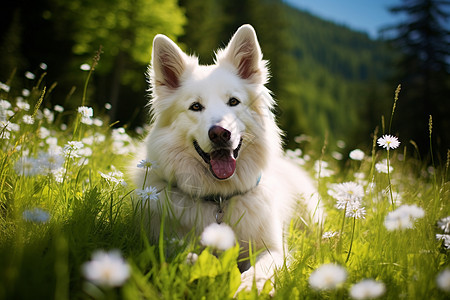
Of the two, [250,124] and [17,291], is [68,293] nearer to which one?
[17,291]

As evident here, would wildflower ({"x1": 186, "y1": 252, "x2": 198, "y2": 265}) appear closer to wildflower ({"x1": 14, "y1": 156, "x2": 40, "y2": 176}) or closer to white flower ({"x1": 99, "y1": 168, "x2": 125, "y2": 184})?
white flower ({"x1": 99, "y1": 168, "x2": 125, "y2": 184})

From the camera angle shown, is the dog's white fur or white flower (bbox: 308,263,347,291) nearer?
white flower (bbox: 308,263,347,291)

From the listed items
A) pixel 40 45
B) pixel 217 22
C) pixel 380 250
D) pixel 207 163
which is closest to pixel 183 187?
pixel 207 163

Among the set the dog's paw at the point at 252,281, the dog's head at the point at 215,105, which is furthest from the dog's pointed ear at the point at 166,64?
the dog's paw at the point at 252,281

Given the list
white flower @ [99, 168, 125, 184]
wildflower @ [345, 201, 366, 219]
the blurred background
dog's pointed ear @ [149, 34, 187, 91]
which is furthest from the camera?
the blurred background

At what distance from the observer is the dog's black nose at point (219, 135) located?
248 centimetres

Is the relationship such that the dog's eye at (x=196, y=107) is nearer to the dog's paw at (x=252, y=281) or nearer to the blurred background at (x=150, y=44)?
the dog's paw at (x=252, y=281)

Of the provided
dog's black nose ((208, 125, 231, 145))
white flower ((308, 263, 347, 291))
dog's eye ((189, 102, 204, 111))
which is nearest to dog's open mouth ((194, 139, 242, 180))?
dog's black nose ((208, 125, 231, 145))

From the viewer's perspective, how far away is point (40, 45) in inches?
585

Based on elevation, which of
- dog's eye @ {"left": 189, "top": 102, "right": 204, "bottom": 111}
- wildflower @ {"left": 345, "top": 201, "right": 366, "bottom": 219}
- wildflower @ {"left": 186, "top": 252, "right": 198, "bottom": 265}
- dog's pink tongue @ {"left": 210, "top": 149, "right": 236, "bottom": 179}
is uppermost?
dog's eye @ {"left": 189, "top": 102, "right": 204, "bottom": 111}

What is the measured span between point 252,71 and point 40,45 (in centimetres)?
1524

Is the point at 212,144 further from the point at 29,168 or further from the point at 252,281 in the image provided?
the point at 29,168

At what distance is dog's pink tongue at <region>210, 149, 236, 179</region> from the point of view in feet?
8.71


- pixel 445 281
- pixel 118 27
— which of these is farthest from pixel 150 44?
pixel 445 281
